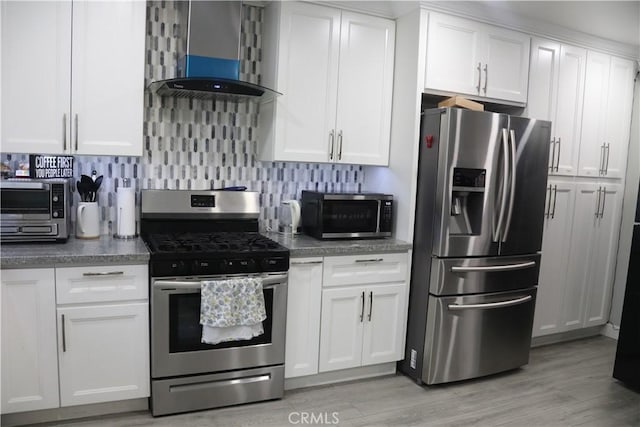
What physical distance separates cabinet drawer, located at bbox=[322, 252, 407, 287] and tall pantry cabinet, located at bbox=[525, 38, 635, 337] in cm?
133

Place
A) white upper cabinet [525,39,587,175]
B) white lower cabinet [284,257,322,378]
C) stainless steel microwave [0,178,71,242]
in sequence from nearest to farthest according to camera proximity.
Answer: stainless steel microwave [0,178,71,242] → white lower cabinet [284,257,322,378] → white upper cabinet [525,39,587,175]

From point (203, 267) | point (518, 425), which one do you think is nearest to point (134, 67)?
point (203, 267)

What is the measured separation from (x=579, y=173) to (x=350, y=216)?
1946 millimetres

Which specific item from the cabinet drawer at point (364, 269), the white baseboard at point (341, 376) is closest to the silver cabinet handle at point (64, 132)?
the cabinet drawer at point (364, 269)

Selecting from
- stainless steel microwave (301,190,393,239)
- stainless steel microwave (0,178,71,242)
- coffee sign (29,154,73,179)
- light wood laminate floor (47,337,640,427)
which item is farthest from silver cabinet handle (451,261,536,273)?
coffee sign (29,154,73,179)

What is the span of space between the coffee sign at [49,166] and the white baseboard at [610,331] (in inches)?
171

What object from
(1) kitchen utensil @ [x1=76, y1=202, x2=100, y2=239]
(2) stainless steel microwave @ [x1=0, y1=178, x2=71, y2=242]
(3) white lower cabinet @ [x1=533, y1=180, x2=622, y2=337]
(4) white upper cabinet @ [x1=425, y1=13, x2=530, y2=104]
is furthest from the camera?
(3) white lower cabinet @ [x1=533, y1=180, x2=622, y2=337]

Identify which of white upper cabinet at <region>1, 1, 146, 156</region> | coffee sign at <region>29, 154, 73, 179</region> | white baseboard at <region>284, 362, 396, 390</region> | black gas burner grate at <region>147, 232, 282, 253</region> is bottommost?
white baseboard at <region>284, 362, 396, 390</region>

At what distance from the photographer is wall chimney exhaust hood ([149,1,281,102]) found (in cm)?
277

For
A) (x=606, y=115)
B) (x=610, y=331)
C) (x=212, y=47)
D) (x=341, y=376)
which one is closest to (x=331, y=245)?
(x=341, y=376)

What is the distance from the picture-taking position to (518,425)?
2689 mm

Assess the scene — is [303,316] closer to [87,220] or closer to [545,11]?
[87,220]

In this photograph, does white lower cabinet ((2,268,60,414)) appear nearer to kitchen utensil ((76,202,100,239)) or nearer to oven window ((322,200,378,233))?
kitchen utensil ((76,202,100,239))

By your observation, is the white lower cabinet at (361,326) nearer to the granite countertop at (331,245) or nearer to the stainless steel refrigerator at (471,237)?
the stainless steel refrigerator at (471,237)
